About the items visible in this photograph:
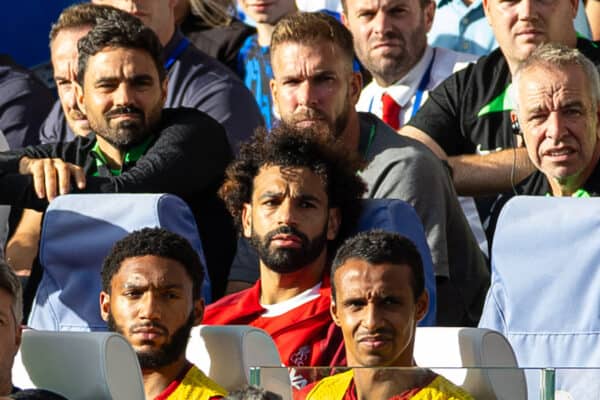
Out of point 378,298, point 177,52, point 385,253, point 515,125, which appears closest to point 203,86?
point 177,52

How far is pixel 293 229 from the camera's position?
555cm

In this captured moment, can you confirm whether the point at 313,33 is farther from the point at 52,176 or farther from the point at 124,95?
the point at 52,176

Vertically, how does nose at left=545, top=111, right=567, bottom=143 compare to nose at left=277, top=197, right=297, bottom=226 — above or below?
above

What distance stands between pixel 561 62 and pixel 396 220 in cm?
93

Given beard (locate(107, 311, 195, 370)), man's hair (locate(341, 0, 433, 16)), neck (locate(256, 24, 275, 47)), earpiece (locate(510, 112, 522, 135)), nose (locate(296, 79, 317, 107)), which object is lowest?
beard (locate(107, 311, 195, 370))

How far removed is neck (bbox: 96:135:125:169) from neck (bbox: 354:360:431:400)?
2.48 meters

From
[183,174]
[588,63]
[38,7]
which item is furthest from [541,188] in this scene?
[38,7]

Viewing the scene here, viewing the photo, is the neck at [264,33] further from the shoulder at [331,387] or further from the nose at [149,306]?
the shoulder at [331,387]

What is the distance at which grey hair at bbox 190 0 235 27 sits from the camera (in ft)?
27.9

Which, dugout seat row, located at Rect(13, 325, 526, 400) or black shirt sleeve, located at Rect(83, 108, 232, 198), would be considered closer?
dugout seat row, located at Rect(13, 325, 526, 400)

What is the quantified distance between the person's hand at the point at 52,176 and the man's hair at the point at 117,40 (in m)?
0.54

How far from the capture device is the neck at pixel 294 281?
5574 mm

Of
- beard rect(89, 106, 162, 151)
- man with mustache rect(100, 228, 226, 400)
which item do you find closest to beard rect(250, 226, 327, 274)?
man with mustache rect(100, 228, 226, 400)

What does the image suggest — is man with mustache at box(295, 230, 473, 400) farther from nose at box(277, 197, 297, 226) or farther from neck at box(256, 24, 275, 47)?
neck at box(256, 24, 275, 47)
